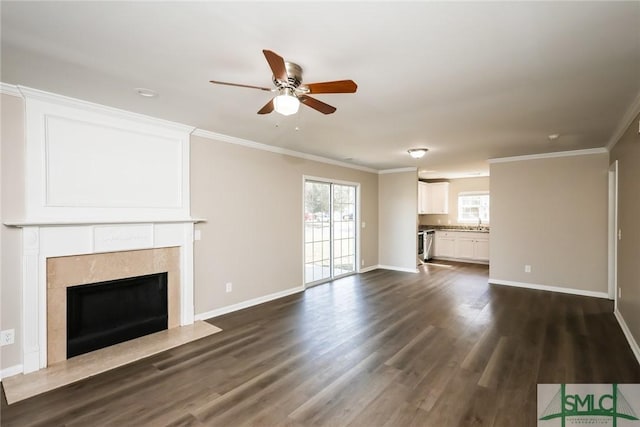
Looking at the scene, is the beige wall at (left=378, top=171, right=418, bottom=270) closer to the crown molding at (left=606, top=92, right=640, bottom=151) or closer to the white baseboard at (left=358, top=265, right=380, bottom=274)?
the white baseboard at (left=358, top=265, right=380, bottom=274)

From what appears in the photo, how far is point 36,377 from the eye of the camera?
262cm

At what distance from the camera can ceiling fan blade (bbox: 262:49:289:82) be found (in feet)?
5.30

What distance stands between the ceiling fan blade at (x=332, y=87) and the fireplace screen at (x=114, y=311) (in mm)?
2971

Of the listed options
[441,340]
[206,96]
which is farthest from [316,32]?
[441,340]

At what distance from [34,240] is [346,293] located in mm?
4175

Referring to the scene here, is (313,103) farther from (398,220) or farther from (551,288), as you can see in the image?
(551,288)

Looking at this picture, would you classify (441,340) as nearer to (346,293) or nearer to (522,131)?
(346,293)

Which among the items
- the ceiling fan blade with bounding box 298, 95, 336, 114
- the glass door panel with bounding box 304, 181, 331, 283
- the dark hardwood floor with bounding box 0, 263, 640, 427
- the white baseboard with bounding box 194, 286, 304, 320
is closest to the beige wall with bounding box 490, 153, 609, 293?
the dark hardwood floor with bounding box 0, 263, 640, 427

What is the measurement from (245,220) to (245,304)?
127 cm

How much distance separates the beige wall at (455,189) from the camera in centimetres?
886

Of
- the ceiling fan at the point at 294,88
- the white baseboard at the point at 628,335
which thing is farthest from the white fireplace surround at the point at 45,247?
the white baseboard at the point at 628,335

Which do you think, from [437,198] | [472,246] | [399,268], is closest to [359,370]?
[399,268]

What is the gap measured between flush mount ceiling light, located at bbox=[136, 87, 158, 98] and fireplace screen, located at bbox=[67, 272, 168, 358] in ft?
6.58

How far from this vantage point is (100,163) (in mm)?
3131
